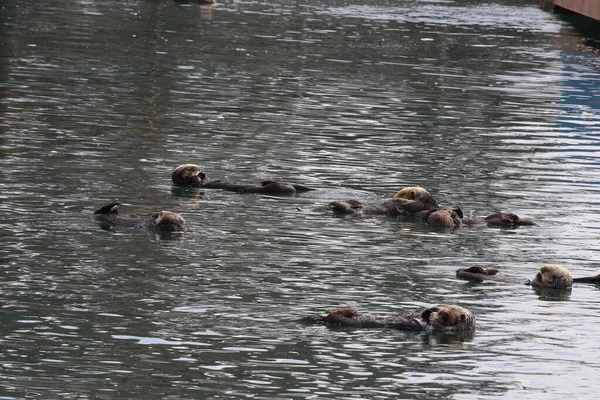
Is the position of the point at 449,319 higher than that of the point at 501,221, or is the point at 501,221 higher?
the point at 449,319

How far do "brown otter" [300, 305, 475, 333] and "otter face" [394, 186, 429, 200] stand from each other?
189 inches

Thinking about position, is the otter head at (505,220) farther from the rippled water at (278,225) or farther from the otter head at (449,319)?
the otter head at (449,319)

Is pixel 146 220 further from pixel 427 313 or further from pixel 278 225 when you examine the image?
pixel 427 313

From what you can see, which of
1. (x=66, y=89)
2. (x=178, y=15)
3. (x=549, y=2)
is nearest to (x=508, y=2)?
(x=549, y=2)

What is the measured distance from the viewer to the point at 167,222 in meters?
13.8

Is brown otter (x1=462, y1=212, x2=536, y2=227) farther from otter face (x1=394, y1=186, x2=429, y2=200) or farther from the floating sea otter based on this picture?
the floating sea otter

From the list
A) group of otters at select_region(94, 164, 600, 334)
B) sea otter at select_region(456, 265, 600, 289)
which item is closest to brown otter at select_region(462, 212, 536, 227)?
group of otters at select_region(94, 164, 600, 334)

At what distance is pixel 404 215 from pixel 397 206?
0.12 m

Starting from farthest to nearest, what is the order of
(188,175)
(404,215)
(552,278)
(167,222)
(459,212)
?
(188,175), (404,215), (459,212), (167,222), (552,278)

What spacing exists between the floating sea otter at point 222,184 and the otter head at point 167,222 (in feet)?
7.77

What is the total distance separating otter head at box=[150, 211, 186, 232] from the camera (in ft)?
45.4

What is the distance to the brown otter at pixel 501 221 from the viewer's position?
49.3 feet

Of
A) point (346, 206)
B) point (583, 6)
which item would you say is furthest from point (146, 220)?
point (583, 6)

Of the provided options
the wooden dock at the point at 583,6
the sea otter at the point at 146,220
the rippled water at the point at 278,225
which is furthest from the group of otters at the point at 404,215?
the wooden dock at the point at 583,6
